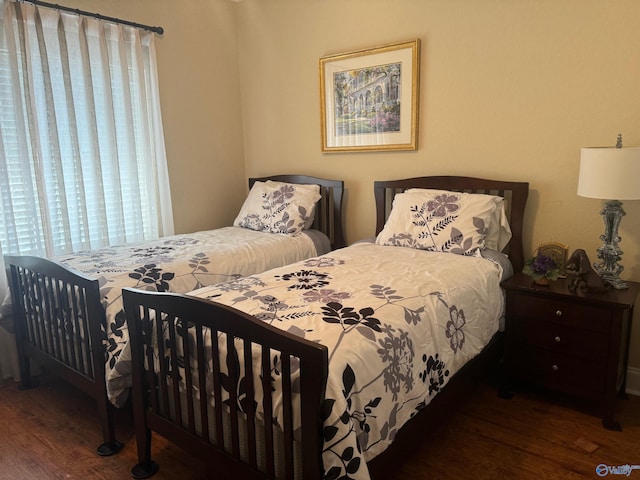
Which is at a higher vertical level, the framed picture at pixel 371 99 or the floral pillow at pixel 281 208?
the framed picture at pixel 371 99

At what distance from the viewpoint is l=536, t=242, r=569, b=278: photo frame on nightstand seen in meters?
2.39

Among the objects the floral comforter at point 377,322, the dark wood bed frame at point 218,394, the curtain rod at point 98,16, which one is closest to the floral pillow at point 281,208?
the floral comforter at point 377,322

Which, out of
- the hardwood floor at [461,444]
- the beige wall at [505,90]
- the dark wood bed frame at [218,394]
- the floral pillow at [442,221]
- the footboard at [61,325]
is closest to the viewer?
the dark wood bed frame at [218,394]

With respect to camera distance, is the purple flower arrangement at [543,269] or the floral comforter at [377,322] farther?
the purple flower arrangement at [543,269]

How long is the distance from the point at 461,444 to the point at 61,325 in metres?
1.94

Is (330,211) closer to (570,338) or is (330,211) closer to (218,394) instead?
(570,338)

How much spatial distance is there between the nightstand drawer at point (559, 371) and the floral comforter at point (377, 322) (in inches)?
9.7

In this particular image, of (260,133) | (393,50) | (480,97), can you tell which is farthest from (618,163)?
(260,133)

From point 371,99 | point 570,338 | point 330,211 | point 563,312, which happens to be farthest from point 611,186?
point 330,211

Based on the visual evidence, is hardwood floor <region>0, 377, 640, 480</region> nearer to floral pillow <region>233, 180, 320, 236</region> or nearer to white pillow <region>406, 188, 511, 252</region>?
white pillow <region>406, 188, 511, 252</region>

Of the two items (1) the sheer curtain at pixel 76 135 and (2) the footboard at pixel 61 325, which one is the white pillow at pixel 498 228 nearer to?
(2) the footboard at pixel 61 325

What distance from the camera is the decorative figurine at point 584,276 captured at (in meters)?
2.13

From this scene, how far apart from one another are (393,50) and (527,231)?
1438mm

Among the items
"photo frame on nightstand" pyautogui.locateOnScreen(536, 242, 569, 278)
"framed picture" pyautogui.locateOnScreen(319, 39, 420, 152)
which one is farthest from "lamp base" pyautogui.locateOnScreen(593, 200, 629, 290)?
"framed picture" pyautogui.locateOnScreen(319, 39, 420, 152)
